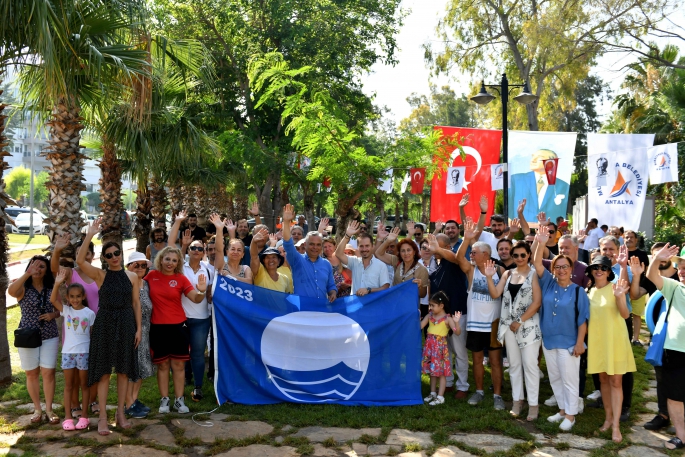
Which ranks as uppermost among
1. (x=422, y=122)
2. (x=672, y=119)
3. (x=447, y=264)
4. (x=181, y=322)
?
(x=422, y=122)

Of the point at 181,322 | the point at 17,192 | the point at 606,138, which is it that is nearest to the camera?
the point at 181,322

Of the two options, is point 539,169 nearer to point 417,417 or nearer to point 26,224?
point 417,417

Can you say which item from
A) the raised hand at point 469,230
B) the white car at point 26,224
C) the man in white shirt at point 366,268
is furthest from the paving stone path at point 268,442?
the white car at point 26,224

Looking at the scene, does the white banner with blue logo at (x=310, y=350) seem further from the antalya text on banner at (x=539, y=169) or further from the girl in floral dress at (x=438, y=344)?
the antalya text on banner at (x=539, y=169)

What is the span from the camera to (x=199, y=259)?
6812 mm

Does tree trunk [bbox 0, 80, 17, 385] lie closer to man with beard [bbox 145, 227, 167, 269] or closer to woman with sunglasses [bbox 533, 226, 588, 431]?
man with beard [bbox 145, 227, 167, 269]

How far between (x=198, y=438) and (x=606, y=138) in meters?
12.8

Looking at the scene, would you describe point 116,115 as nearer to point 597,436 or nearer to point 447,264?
point 447,264

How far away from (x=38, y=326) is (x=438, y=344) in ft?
13.5

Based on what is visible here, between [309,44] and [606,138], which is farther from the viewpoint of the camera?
[309,44]

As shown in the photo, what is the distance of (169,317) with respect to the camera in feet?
20.0

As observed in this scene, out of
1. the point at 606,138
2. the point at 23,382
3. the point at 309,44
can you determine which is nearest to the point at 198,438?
the point at 23,382

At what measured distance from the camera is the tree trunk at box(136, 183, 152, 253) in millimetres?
14859

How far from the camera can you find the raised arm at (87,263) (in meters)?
5.58
